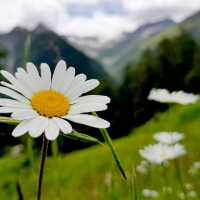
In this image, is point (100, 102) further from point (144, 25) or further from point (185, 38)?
point (144, 25)

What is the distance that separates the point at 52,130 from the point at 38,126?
0.05 feet

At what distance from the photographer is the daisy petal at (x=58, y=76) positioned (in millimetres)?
444

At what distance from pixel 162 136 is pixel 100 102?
94cm

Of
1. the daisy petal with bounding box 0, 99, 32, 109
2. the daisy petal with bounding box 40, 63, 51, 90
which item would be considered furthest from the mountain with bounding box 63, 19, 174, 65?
the daisy petal with bounding box 0, 99, 32, 109

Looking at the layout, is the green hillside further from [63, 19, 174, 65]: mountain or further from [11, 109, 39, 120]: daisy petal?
[11, 109, 39, 120]: daisy petal

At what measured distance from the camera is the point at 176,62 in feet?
61.3

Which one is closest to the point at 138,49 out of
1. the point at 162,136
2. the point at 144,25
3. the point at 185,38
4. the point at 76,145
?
the point at 144,25

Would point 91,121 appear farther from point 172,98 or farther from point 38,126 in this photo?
point 172,98

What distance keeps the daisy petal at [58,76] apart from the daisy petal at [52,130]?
0.11 metres

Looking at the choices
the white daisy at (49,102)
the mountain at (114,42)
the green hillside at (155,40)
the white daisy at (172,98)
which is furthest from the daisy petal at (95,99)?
the mountain at (114,42)

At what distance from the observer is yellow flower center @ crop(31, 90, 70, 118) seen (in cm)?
37

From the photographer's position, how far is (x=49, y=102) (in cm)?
39

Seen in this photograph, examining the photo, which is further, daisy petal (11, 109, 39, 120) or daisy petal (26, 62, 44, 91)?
daisy petal (26, 62, 44, 91)

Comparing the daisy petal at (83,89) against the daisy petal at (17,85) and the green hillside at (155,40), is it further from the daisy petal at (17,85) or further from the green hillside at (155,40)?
the green hillside at (155,40)
